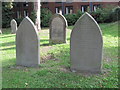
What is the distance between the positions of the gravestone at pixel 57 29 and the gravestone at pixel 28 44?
14.3ft

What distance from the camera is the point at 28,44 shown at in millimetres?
6898

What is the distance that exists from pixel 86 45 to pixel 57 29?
5288mm

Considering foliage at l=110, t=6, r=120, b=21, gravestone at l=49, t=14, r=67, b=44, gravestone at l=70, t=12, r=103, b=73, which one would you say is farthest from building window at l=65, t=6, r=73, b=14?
gravestone at l=70, t=12, r=103, b=73

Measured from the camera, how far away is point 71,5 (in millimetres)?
42219

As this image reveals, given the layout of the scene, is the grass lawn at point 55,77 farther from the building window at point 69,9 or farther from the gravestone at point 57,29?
the building window at point 69,9

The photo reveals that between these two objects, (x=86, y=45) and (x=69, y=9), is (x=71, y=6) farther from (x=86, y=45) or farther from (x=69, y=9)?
(x=86, y=45)

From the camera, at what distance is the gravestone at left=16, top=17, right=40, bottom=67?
683 centimetres

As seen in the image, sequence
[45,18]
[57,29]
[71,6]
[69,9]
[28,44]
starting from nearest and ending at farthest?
[28,44] < [57,29] < [45,18] < [71,6] < [69,9]

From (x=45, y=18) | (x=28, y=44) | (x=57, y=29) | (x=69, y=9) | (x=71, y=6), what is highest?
(x=71, y=6)

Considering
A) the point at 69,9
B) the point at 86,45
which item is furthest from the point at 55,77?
the point at 69,9

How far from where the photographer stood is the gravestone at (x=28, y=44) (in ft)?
22.4

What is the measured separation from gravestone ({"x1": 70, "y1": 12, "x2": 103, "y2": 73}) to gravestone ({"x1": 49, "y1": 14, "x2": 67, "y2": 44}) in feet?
16.1

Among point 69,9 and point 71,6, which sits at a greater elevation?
point 71,6

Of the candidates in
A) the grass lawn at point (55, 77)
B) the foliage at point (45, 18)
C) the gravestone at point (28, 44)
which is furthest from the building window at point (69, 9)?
the gravestone at point (28, 44)
